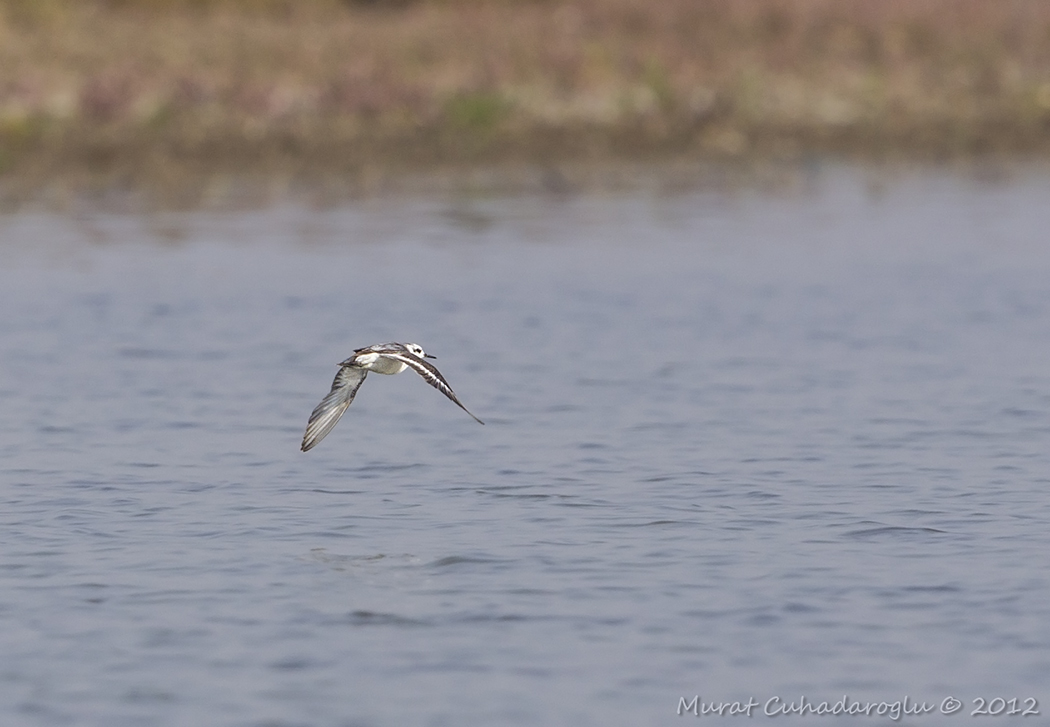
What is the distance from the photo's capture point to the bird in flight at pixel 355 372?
33.7 ft

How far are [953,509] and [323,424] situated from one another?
342 cm

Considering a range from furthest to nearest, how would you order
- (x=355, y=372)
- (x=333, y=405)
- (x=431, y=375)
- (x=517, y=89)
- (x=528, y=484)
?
(x=517, y=89), (x=528, y=484), (x=355, y=372), (x=333, y=405), (x=431, y=375)

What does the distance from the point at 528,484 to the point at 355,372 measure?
4.02 feet

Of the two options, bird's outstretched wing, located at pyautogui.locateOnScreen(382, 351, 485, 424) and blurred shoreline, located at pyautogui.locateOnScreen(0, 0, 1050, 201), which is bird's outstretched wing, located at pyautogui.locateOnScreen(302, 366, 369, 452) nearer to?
bird's outstretched wing, located at pyautogui.locateOnScreen(382, 351, 485, 424)

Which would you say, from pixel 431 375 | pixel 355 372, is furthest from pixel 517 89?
pixel 431 375

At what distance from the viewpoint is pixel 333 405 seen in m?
11.0

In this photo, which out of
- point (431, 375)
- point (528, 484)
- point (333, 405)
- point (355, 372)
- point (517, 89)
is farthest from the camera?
point (517, 89)

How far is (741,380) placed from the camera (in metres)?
15.0

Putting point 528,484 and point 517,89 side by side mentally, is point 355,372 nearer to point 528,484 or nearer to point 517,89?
point 528,484

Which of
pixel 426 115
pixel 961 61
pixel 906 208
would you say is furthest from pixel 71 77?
pixel 961 61

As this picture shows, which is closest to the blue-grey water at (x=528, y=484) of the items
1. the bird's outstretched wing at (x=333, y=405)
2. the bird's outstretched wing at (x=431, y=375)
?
the bird's outstretched wing at (x=333, y=405)

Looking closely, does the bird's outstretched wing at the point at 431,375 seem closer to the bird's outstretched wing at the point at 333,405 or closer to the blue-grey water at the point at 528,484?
the blue-grey water at the point at 528,484

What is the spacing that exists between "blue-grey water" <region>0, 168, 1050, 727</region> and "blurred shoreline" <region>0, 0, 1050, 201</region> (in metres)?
5.57


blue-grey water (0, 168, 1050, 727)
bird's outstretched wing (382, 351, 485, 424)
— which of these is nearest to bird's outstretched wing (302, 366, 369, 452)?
blue-grey water (0, 168, 1050, 727)
